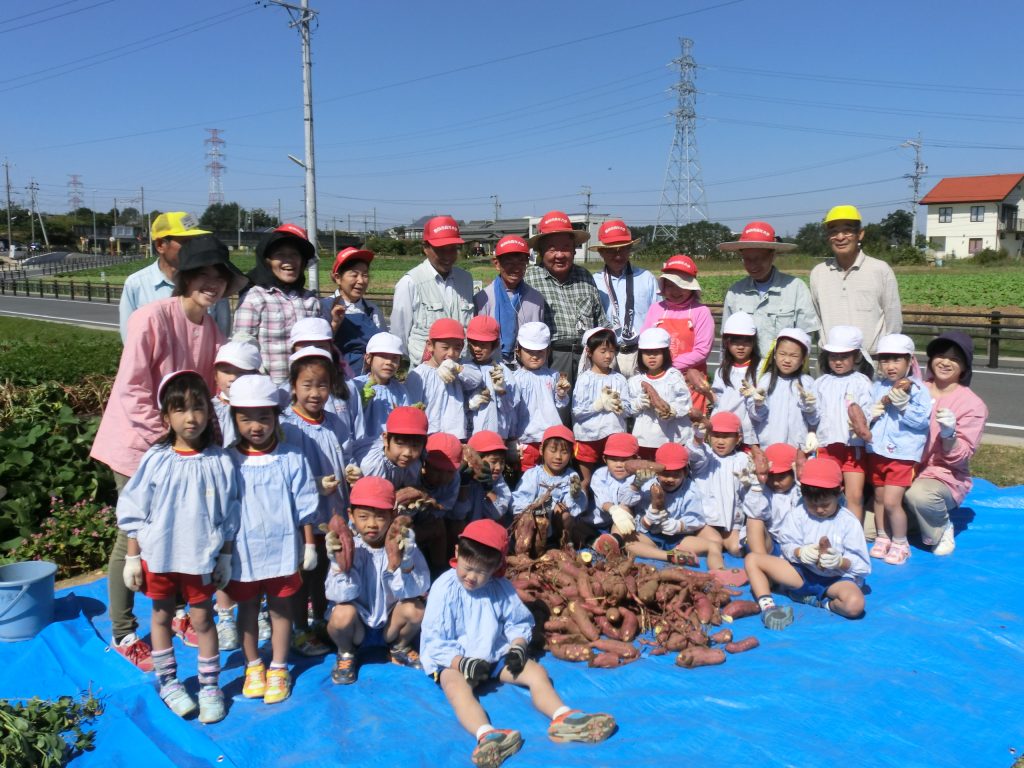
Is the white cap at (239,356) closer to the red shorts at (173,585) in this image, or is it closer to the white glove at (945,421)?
the red shorts at (173,585)

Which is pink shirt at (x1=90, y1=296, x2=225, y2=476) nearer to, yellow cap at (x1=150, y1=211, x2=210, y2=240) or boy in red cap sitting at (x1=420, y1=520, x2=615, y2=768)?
yellow cap at (x1=150, y1=211, x2=210, y2=240)

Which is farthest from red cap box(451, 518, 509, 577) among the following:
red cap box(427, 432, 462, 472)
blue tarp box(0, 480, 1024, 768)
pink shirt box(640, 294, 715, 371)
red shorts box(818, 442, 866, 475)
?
red shorts box(818, 442, 866, 475)

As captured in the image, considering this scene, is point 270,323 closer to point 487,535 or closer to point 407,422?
point 407,422

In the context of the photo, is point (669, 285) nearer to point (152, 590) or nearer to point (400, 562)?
point (400, 562)

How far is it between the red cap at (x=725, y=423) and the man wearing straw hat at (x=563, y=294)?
1.18 m

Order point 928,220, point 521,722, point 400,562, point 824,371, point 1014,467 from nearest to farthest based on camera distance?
point 521,722
point 400,562
point 824,371
point 1014,467
point 928,220

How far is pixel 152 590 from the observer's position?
11.8ft

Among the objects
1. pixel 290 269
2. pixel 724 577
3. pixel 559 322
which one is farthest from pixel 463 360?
pixel 724 577

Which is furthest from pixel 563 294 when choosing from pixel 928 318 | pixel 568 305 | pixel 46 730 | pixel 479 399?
pixel 928 318

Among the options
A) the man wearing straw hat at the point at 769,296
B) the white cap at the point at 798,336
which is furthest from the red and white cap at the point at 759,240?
the white cap at the point at 798,336

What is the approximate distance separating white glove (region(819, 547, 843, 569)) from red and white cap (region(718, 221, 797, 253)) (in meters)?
2.40

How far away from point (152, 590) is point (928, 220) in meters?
77.0

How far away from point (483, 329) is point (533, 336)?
1.38 ft

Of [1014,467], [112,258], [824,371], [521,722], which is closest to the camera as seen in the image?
[521,722]
